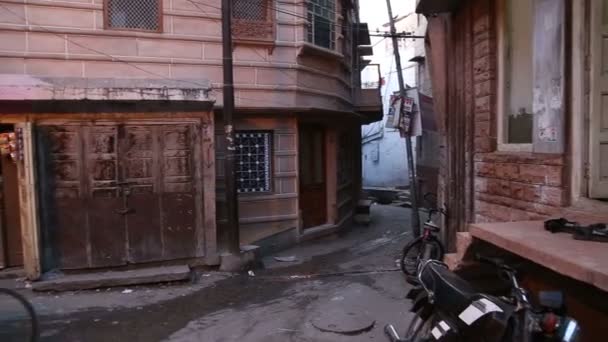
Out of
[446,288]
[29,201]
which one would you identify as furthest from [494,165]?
[29,201]

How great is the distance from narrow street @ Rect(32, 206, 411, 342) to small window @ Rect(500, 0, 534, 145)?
2.47 m

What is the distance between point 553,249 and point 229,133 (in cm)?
586

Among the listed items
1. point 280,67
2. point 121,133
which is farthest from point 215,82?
point 121,133

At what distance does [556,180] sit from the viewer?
4746 mm

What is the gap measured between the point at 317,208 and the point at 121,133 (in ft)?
17.6

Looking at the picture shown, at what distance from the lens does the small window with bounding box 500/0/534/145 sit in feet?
17.9

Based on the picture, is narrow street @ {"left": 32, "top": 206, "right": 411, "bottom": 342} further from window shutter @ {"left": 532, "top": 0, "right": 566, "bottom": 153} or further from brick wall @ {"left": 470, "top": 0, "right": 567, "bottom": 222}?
window shutter @ {"left": 532, "top": 0, "right": 566, "bottom": 153}

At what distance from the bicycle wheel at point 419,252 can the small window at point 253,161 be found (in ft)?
10.2

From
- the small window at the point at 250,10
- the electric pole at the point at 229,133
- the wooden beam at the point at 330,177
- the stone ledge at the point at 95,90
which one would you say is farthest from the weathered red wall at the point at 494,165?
the wooden beam at the point at 330,177

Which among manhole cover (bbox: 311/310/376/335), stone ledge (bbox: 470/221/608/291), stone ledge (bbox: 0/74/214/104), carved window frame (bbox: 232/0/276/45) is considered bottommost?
manhole cover (bbox: 311/310/376/335)

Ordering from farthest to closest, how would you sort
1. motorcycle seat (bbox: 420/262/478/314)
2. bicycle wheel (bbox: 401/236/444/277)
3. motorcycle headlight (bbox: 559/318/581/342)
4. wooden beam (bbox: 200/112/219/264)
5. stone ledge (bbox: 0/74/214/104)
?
bicycle wheel (bbox: 401/236/444/277)
wooden beam (bbox: 200/112/219/264)
stone ledge (bbox: 0/74/214/104)
motorcycle seat (bbox: 420/262/478/314)
motorcycle headlight (bbox: 559/318/581/342)

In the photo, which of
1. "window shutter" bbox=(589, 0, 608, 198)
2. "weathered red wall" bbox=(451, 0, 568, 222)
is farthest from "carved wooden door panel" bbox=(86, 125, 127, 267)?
"window shutter" bbox=(589, 0, 608, 198)

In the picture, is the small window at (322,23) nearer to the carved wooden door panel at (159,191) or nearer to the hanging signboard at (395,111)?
the hanging signboard at (395,111)

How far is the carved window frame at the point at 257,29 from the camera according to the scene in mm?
9977
